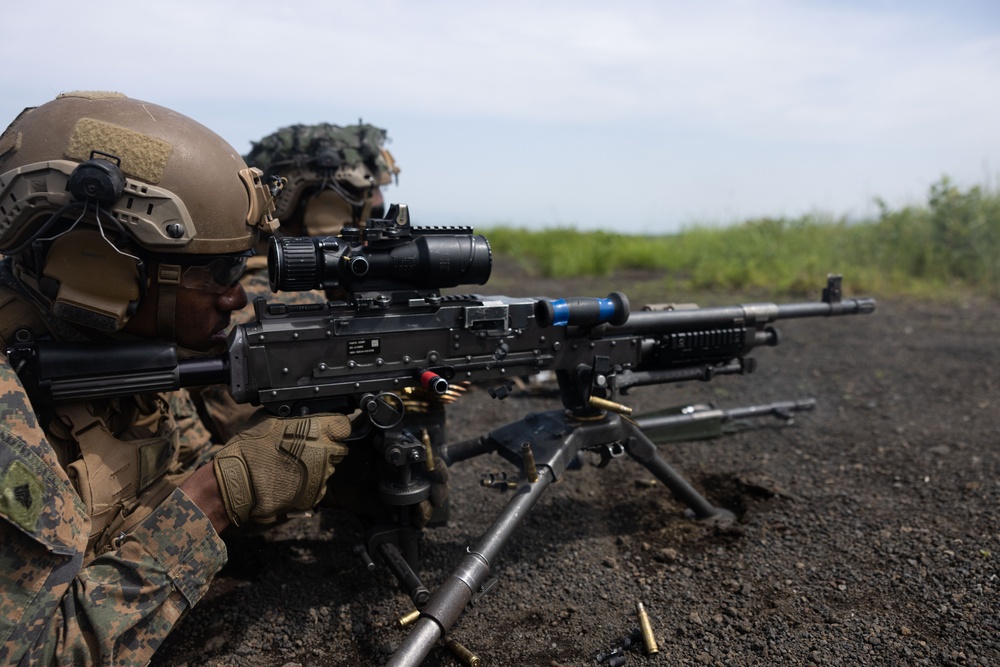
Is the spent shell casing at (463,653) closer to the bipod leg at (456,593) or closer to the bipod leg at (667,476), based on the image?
the bipod leg at (456,593)

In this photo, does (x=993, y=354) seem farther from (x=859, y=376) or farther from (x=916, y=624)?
(x=916, y=624)

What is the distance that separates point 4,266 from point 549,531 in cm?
319

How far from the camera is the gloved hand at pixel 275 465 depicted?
291 centimetres

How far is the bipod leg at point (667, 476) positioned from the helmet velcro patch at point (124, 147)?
9.06 ft

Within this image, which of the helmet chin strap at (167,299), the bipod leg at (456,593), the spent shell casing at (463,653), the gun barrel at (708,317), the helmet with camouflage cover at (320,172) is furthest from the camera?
the helmet with camouflage cover at (320,172)

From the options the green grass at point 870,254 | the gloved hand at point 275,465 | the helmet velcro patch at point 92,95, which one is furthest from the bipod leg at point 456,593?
the green grass at point 870,254

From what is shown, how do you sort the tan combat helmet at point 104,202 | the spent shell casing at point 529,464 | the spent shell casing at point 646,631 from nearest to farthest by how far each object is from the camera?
the tan combat helmet at point 104,202, the spent shell casing at point 646,631, the spent shell casing at point 529,464

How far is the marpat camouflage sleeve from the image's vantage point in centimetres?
229

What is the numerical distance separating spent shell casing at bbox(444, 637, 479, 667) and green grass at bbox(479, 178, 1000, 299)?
10579mm

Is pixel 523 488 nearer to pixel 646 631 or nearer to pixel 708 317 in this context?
pixel 646 631

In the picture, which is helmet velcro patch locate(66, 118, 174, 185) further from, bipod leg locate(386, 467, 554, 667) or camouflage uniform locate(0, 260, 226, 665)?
bipod leg locate(386, 467, 554, 667)

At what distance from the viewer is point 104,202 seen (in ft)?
8.49

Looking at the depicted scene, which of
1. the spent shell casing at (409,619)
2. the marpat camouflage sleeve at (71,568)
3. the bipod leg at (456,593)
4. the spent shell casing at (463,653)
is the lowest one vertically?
the spent shell casing at (463,653)

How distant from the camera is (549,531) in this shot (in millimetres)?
4387
